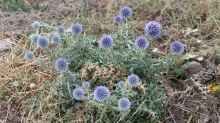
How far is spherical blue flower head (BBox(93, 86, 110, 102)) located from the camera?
232 cm

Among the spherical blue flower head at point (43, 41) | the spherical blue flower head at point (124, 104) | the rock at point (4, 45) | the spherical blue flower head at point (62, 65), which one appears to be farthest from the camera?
the rock at point (4, 45)

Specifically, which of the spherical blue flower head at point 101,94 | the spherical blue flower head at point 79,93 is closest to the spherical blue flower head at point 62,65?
the spherical blue flower head at point 79,93

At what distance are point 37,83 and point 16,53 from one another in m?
0.39

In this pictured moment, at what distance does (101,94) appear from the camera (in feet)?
7.61

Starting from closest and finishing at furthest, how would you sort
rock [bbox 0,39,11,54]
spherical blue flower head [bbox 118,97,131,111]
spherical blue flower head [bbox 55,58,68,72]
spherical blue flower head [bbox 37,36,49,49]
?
spherical blue flower head [bbox 118,97,131,111]
spherical blue flower head [bbox 55,58,68,72]
spherical blue flower head [bbox 37,36,49,49]
rock [bbox 0,39,11,54]

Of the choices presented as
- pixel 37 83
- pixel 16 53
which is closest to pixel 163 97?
pixel 37 83

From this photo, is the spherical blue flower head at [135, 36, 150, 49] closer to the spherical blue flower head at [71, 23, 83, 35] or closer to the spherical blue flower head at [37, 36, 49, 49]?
the spherical blue flower head at [71, 23, 83, 35]

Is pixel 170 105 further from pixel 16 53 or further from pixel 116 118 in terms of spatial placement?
pixel 16 53

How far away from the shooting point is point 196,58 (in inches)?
110

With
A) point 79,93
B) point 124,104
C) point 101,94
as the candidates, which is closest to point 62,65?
point 79,93

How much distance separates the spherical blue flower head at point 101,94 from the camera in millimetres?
2316

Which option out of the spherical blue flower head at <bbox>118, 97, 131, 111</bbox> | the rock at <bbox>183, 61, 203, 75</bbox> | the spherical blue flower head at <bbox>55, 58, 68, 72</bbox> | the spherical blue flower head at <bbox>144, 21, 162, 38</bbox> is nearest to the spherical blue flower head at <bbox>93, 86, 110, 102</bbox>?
the spherical blue flower head at <bbox>118, 97, 131, 111</bbox>

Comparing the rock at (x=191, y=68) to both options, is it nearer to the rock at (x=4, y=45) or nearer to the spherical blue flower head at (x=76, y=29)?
the spherical blue flower head at (x=76, y=29)

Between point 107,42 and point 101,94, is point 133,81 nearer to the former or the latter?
point 101,94
